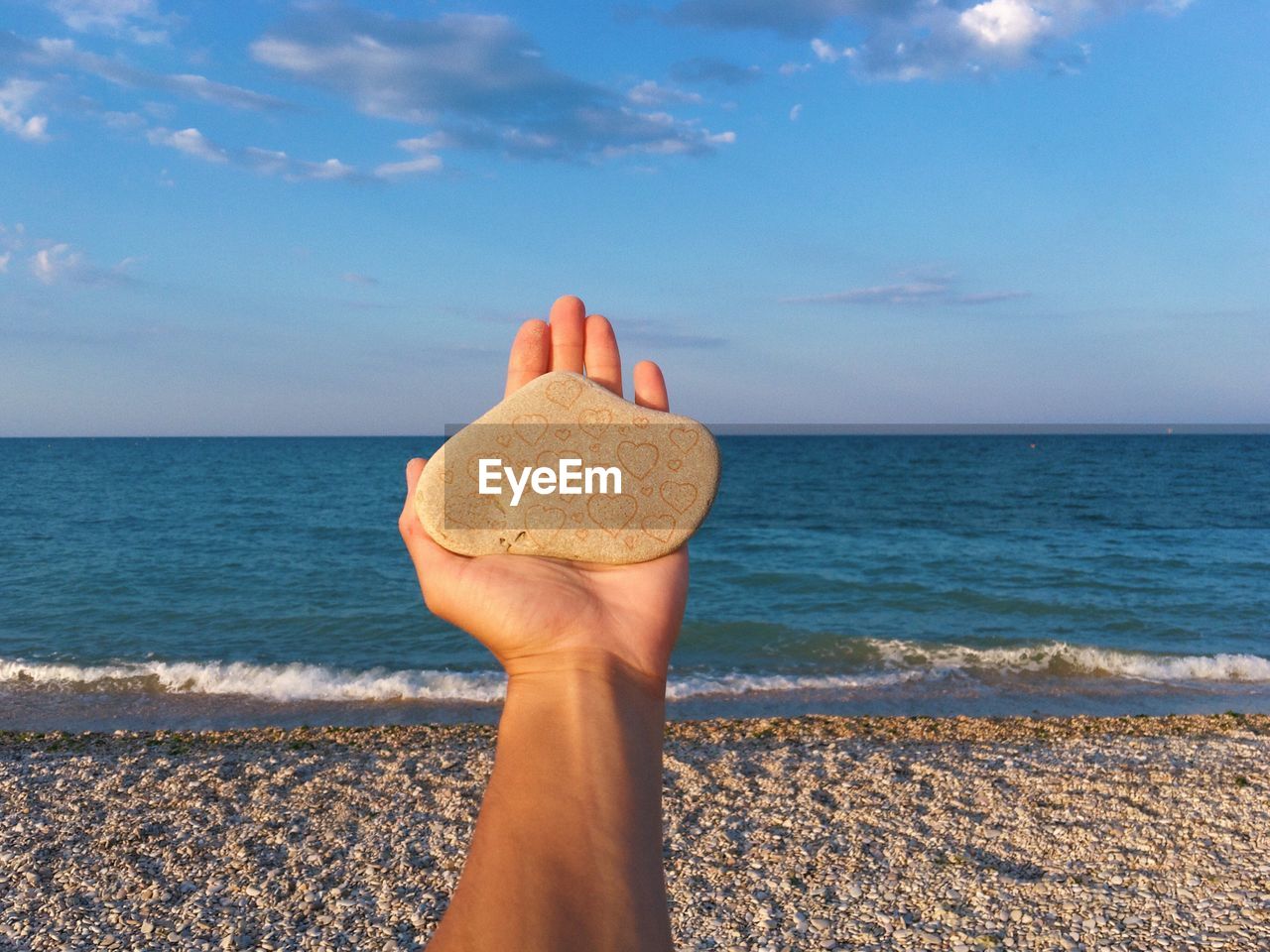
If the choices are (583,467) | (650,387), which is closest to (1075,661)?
(650,387)

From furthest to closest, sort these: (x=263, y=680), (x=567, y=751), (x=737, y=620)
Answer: (x=737, y=620), (x=263, y=680), (x=567, y=751)

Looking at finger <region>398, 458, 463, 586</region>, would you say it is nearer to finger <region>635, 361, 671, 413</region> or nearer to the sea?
finger <region>635, 361, 671, 413</region>

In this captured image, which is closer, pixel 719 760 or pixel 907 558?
pixel 719 760

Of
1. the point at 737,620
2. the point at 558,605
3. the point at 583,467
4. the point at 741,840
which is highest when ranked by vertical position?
the point at 583,467

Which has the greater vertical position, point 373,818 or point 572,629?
point 572,629

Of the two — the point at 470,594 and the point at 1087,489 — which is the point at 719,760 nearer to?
the point at 470,594

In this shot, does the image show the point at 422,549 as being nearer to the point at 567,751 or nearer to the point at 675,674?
the point at 567,751

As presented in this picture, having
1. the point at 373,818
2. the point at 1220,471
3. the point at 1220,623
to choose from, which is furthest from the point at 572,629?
the point at 1220,471
